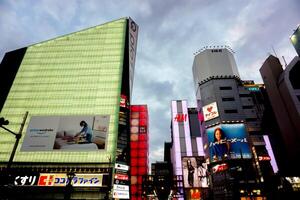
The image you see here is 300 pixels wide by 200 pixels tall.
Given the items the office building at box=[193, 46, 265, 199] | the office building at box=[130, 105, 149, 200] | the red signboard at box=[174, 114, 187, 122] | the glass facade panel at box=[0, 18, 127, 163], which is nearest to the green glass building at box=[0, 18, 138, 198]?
the glass facade panel at box=[0, 18, 127, 163]

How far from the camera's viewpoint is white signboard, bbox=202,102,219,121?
194ft

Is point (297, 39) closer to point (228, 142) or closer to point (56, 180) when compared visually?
point (228, 142)

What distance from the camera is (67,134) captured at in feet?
130

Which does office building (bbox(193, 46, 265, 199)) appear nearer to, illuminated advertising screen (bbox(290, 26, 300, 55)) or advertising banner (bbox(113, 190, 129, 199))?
advertising banner (bbox(113, 190, 129, 199))

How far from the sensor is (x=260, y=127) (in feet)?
195

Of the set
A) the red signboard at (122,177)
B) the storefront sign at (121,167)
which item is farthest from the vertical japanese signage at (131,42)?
the red signboard at (122,177)

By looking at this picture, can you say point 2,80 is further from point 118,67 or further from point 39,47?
point 118,67

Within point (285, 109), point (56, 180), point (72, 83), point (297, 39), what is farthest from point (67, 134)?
point (285, 109)

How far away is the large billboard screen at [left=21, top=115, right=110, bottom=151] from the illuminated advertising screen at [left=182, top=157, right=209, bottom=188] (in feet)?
92.4

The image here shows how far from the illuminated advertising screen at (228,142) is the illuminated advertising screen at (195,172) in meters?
6.89

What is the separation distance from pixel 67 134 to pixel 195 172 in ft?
120

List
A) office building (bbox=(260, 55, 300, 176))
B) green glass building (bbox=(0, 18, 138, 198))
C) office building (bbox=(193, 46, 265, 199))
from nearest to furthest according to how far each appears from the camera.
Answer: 1. green glass building (bbox=(0, 18, 138, 198))
2. office building (bbox=(260, 55, 300, 176))
3. office building (bbox=(193, 46, 265, 199))

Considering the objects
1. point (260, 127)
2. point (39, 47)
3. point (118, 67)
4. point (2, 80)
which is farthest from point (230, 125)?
point (2, 80)

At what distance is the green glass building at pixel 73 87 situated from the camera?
1561 inches
